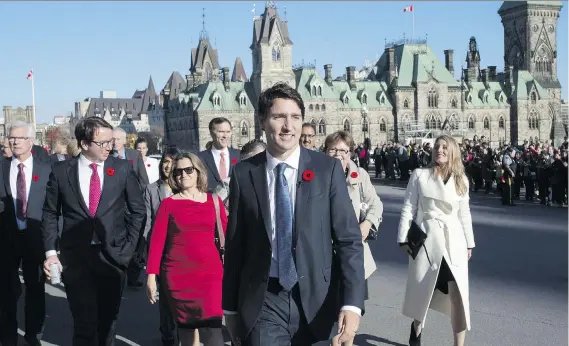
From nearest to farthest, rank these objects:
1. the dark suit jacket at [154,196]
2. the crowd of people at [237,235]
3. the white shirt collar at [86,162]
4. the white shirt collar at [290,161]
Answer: the crowd of people at [237,235], the white shirt collar at [290,161], the white shirt collar at [86,162], the dark suit jacket at [154,196]

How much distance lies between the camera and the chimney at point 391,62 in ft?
244

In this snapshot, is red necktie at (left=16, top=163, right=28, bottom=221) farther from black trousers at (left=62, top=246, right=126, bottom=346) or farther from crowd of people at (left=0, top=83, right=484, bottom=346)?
black trousers at (left=62, top=246, right=126, bottom=346)

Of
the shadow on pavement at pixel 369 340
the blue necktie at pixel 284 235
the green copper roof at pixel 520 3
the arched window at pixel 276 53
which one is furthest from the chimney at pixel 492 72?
the blue necktie at pixel 284 235

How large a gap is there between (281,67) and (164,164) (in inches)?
2614

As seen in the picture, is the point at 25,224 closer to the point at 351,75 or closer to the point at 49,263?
the point at 49,263

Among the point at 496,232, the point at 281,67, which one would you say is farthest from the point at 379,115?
the point at 496,232

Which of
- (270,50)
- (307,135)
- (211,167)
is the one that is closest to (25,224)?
(211,167)

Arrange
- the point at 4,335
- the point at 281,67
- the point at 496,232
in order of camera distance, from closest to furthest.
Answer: the point at 4,335, the point at 496,232, the point at 281,67

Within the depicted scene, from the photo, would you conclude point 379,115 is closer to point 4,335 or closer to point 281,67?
point 281,67

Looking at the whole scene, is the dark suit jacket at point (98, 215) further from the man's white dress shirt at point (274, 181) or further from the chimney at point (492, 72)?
the chimney at point (492, 72)

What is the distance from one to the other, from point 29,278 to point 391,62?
72.0 metres

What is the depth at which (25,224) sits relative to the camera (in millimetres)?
6250

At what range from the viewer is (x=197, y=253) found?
495cm

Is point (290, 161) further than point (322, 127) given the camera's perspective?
No
